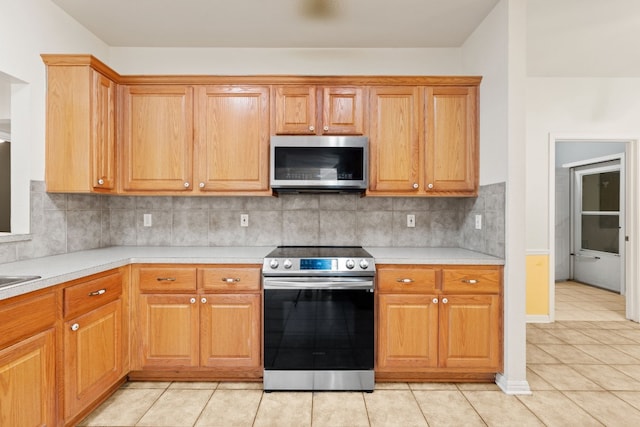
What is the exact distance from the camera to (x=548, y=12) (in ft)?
8.80

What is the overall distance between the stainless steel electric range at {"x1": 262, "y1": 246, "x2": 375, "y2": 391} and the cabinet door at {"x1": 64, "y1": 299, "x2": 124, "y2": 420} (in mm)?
948

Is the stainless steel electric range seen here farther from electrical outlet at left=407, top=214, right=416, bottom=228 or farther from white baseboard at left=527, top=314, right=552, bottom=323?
white baseboard at left=527, top=314, right=552, bottom=323

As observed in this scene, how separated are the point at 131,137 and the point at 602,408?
3723 millimetres

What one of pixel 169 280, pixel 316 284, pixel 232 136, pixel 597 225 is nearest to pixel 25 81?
pixel 232 136

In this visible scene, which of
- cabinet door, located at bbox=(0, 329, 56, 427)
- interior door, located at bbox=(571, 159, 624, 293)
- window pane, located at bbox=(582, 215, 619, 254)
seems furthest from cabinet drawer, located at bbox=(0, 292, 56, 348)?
window pane, located at bbox=(582, 215, 619, 254)

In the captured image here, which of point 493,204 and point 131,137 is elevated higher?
point 131,137

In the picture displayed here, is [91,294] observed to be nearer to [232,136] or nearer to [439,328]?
[232,136]

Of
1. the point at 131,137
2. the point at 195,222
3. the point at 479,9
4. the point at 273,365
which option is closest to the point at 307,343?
the point at 273,365

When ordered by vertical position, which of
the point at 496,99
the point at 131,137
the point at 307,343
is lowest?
the point at 307,343

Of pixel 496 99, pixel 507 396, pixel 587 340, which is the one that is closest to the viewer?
pixel 507 396

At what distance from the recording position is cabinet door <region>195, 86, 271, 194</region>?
2795 mm

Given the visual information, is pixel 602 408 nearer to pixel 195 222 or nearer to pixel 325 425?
pixel 325 425

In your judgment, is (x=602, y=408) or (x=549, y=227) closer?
(x=602, y=408)

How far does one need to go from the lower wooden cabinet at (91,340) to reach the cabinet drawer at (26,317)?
11 cm
